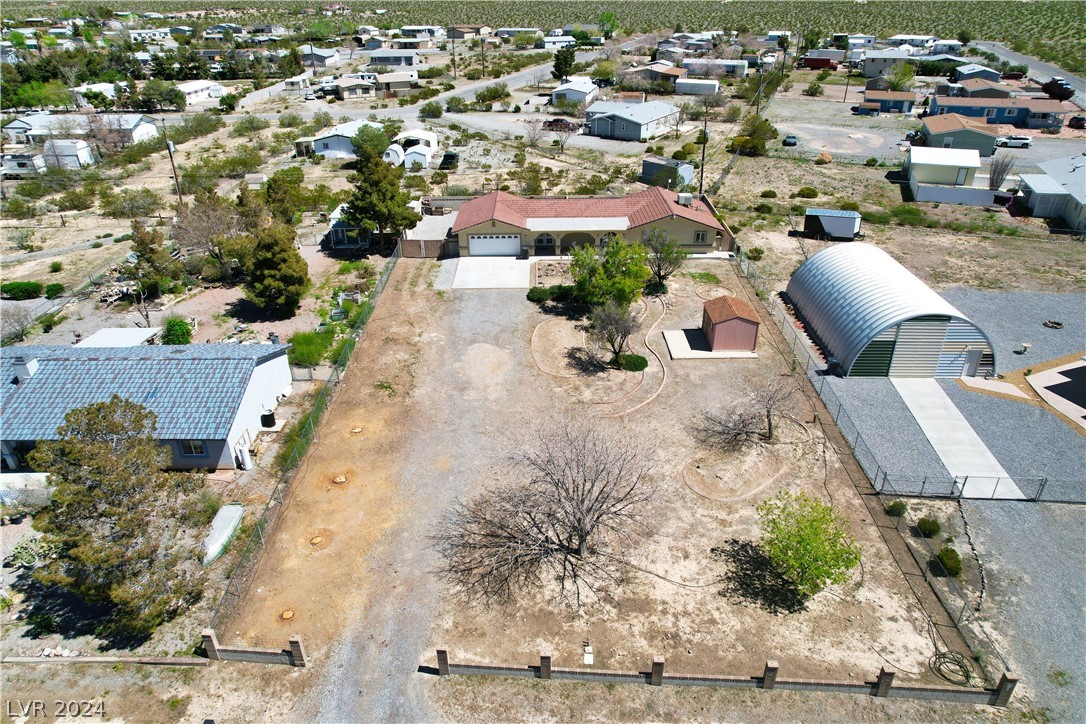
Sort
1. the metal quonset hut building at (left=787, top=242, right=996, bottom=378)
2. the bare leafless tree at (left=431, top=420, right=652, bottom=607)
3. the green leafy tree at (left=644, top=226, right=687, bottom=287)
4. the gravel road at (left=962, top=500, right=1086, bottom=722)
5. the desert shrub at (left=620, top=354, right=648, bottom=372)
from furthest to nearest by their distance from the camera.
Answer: the green leafy tree at (left=644, top=226, right=687, bottom=287) → the desert shrub at (left=620, top=354, right=648, bottom=372) → the metal quonset hut building at (left=787, top=242, right=996, bottom=378) → the bare leafless tree at (left=431, top=420, right=652, bottom=607) → the gravel road at (left=962, top=500, right=1086, bottom=722)

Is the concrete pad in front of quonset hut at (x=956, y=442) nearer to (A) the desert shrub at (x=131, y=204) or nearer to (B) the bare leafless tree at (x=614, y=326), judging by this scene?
(B) the bare leafless tree at (x=614, y=326)

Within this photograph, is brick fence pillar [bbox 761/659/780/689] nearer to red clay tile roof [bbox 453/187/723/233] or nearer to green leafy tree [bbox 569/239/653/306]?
green leafy tree [bbox 569/239/653/306]

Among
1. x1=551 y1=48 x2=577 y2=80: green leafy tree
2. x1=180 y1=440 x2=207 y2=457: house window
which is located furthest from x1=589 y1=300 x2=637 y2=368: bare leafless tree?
x1=551 y1=48 x2=577 y2=80: green leafy tree

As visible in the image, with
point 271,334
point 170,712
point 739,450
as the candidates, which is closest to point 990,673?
point 739,450

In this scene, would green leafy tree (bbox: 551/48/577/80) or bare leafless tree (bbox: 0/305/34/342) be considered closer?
bare leafless tree (bbox: 0/305/34/342)

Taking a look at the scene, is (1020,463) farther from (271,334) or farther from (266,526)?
(271,334)

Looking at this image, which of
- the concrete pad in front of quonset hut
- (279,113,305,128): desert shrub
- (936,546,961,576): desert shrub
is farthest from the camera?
(279,113,305,128): desert shrub

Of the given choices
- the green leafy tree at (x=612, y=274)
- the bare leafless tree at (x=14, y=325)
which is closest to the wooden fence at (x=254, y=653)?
the green leafy tree at (x=612, y=274)
